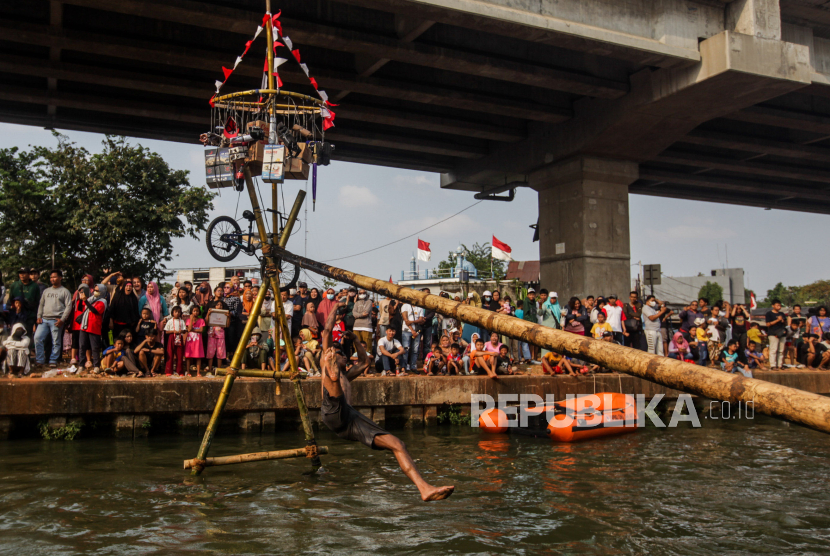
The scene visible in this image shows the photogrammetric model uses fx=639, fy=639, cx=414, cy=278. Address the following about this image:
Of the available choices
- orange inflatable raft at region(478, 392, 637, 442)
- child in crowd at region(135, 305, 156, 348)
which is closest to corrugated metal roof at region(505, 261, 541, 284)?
orange inflatable raft at region(478, 392, 637, 442)

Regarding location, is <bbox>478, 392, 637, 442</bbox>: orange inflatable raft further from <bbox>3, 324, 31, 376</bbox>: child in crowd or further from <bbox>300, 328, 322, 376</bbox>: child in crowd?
<bbox>3, 324, 31, 376</bbox>: child in crowd

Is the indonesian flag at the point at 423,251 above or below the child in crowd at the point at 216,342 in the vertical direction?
above

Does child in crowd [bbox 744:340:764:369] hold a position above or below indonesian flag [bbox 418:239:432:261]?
below

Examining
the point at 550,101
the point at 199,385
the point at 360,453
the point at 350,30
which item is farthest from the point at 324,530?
the point at 550,101

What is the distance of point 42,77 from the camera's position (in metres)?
15.8

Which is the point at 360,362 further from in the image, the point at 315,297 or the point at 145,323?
the point at 315,297

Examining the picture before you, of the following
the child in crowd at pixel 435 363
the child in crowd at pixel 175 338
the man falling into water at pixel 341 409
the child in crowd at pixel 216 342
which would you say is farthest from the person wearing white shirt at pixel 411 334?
the man falling into water at pixel 341 409

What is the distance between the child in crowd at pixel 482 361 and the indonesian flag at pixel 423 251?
2462 cm

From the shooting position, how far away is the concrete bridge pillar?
64.6ft

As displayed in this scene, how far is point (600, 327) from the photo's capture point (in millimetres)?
15055

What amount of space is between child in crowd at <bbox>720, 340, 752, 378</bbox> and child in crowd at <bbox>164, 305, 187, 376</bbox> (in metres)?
12.7

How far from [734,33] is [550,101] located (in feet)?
17.6

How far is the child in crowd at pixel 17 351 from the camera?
1199 cm

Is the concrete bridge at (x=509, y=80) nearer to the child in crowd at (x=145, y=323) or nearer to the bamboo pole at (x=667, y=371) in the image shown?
the child in crowd at (x=145, y=323)
